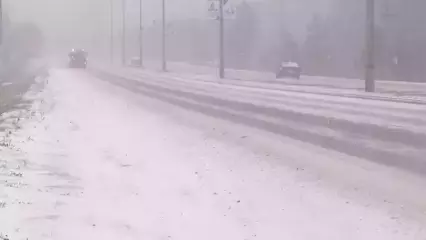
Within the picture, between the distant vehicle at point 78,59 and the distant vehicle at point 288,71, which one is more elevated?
the distant vehicle at point 78,59

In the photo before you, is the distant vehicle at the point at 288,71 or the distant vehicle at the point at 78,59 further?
the distant vehicle at the point at 78,59

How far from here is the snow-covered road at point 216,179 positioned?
8.11 metres

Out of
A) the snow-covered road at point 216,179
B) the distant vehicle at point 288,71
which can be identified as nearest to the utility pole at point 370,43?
the snow-covered road at point 216,179

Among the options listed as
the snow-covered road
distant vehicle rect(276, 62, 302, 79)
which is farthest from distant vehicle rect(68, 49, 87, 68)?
the snow-covered road

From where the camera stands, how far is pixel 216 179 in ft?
37.2

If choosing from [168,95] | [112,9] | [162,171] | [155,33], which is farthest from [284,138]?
[155,33]

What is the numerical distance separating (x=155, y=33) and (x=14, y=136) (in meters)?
121

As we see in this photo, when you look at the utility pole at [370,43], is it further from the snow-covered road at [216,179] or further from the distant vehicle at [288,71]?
the distant vehicle at [288,71]

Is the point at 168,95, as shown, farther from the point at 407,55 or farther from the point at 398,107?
the point at 407,55

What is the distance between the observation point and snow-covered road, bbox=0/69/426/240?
8.11 m

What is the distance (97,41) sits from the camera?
173125mm

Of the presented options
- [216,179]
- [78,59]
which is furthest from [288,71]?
[216,179]

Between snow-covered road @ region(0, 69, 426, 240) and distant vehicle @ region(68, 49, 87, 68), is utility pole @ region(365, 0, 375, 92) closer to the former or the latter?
snow-covered road @ region(0, 69, 426, 240)

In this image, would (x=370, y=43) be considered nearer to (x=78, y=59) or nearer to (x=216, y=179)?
(x=216, y=179)
